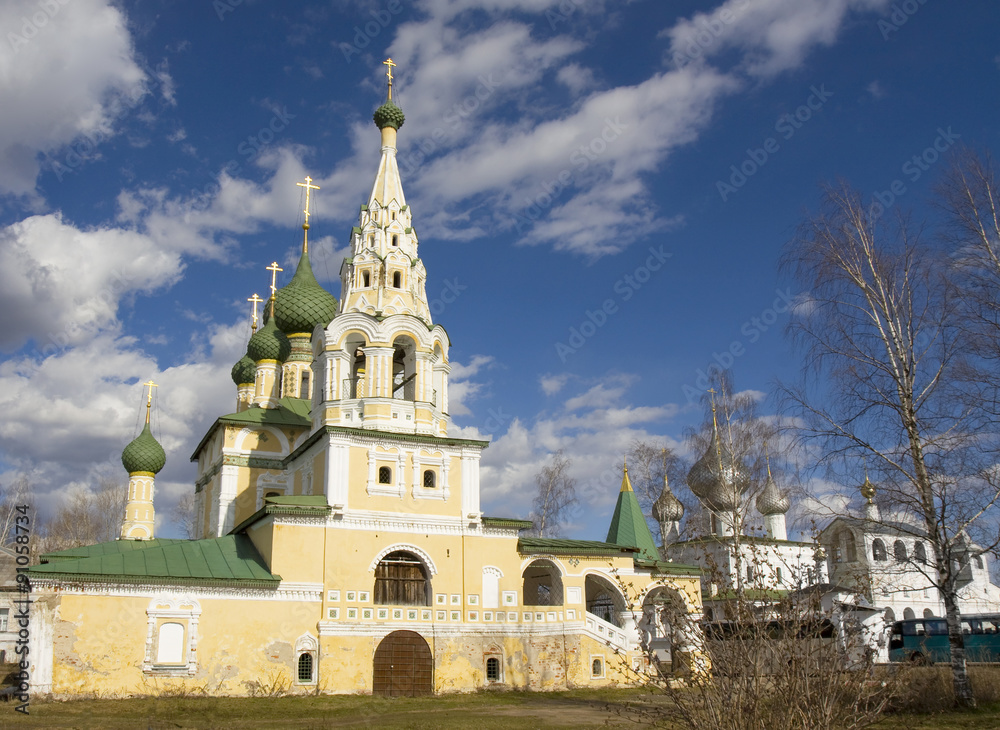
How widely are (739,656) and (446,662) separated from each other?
13293 mm

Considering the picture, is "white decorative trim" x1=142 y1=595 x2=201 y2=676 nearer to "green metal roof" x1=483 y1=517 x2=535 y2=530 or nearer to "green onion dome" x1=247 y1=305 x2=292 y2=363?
"green metal roof" x1=483 y1=517 x2=535 y2=530

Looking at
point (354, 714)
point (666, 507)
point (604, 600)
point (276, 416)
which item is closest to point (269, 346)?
point (276, 416)

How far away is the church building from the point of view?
53.7ft

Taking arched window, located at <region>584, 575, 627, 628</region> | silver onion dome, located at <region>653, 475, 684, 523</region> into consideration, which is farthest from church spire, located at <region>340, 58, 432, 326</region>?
silver onion dome, located at <region>653, 475, 684, 523</region>

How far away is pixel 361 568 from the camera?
1852 cm

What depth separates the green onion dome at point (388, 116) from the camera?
24172mm

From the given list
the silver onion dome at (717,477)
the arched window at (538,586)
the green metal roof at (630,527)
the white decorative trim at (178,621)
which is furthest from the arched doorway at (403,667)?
the silver onion dome at (717,477)

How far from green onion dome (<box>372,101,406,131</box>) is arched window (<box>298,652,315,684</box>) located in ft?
49.7

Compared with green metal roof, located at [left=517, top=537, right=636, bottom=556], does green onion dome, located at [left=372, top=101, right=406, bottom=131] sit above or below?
above

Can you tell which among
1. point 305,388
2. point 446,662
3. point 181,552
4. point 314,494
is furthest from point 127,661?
point 305,388

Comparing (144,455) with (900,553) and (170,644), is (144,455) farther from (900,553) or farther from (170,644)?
(900,553)

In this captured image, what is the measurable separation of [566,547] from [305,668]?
733cm

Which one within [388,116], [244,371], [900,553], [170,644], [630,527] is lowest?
[170,644]

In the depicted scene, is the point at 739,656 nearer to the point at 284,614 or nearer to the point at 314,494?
the point at 284,614
